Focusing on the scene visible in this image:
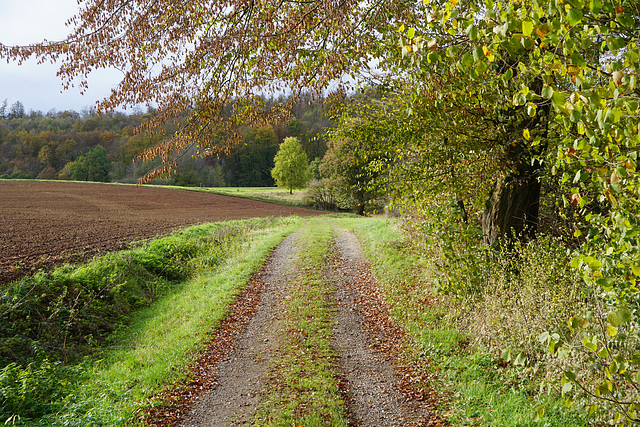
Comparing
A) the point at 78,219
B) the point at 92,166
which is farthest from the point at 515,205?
the point at 92,166

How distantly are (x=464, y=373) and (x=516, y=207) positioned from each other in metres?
4.22

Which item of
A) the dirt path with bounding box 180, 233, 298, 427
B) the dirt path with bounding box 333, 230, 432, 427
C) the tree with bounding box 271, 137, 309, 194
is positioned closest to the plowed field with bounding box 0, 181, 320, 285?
the dirt path with bounding box 180, 233, 298, 427

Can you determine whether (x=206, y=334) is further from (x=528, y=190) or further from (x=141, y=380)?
(x=528, y=190)

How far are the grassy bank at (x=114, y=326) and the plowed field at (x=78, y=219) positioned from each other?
193 centimetres

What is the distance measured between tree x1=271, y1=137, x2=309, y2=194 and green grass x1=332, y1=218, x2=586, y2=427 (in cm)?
4941

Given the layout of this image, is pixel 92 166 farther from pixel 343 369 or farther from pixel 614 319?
pixel 614 319

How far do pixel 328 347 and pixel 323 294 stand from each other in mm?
2983

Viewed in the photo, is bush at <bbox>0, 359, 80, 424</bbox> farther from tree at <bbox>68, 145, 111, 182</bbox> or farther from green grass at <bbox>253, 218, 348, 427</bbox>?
tree at <bbox>68, 145, 111, 182</bbox>

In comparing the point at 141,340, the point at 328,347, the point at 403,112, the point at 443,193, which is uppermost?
the point at 403,112

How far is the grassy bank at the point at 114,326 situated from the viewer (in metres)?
5.61

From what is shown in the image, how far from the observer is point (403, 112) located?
26.9 feet

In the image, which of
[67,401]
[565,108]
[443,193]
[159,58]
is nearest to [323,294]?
[443,193]

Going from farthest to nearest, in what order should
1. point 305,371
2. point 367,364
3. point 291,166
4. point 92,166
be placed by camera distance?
1. point 92,166
2. point 291,166
3. point 367,364
4. point 305,371

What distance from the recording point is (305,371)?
6.30m
